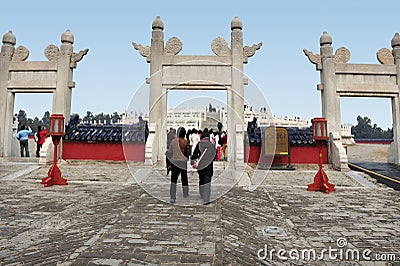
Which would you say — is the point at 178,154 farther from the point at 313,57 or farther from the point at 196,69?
the point at 313,57

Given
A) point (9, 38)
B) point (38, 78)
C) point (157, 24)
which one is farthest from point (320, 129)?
point (9, 38)

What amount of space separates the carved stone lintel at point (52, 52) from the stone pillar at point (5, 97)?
1984 millimetres

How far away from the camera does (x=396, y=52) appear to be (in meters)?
13.2

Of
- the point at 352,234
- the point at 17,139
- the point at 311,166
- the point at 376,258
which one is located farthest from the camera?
the point at 17,139

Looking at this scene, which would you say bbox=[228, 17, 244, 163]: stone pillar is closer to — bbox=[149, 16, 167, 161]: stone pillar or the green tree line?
bbox=[149, 16, 167, 161]: stone pillar

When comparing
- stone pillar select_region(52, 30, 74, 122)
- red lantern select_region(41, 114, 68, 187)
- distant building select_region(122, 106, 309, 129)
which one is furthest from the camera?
stone pillar select_region(52, 30, 74, 122)

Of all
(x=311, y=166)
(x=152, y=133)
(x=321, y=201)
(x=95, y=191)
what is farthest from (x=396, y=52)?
(x=95, y=191)

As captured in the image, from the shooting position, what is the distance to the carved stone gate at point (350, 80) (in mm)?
12633

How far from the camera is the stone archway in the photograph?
43.9 ft

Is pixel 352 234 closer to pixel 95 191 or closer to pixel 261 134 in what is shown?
pixel 95 191

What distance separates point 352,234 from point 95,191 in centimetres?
622

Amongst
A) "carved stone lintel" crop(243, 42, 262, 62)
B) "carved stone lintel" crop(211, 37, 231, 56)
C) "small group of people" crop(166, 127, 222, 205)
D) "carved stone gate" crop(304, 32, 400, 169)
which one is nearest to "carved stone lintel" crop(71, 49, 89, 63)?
"carved stone lintel" crop(211, 37, 231, 56)

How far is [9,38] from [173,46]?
8341 millimetres

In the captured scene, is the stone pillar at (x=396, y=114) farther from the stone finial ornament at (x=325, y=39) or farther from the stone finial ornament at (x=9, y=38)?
the stone finial ornament at (x=9, y=38)
